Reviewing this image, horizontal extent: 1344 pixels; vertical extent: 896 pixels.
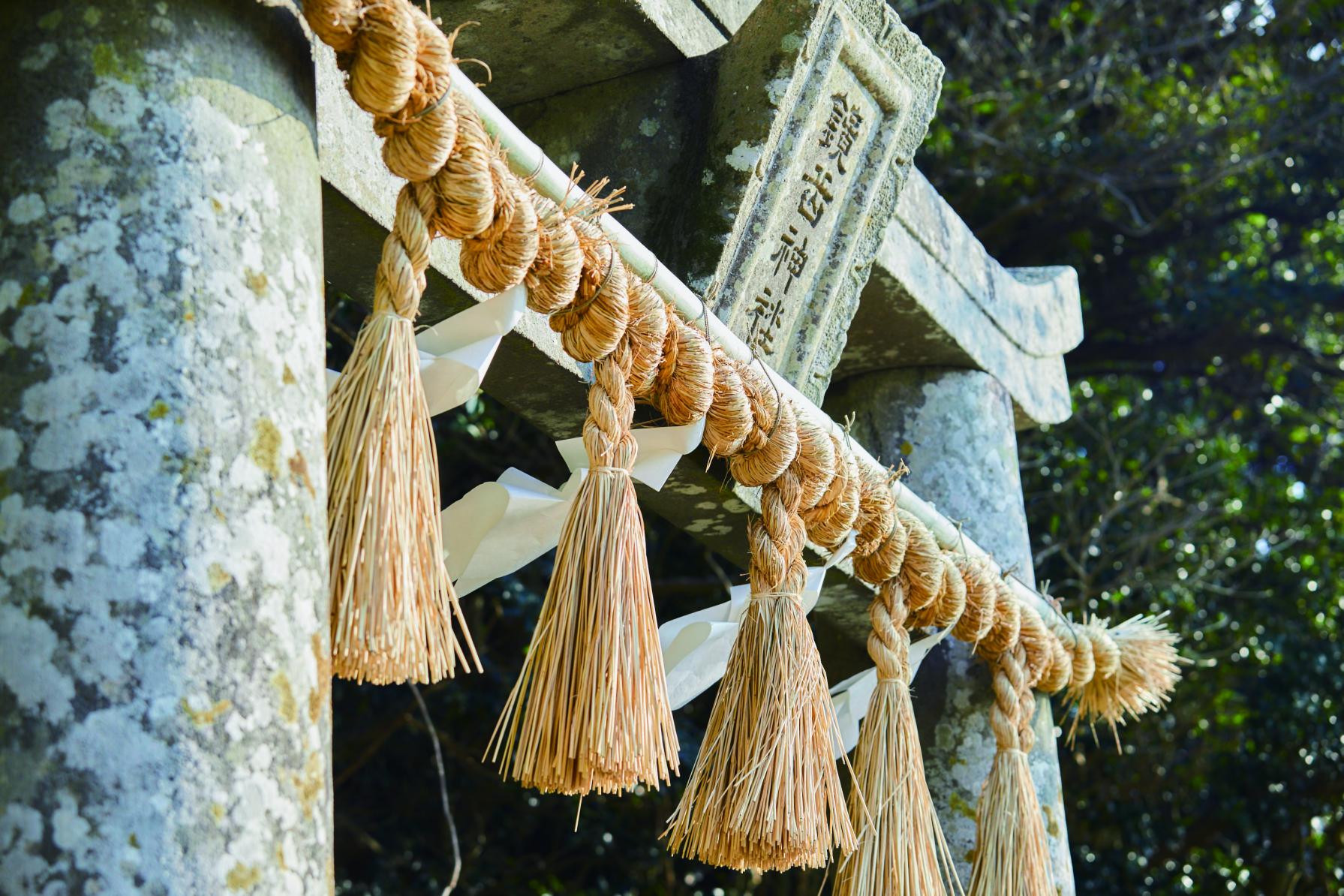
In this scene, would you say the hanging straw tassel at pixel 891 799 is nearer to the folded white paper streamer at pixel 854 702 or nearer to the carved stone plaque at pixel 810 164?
the folded white paper streamer at pixel 854 702

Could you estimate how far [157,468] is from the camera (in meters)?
0.83

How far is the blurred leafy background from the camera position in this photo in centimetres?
382

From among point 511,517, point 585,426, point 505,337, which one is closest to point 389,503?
point 585,426

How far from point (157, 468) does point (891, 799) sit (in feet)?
3.57

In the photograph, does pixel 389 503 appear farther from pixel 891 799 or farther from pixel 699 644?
pixel 891 799

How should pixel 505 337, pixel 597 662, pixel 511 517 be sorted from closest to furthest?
pixel 597 662, pixel 511 517, pixel 505 337

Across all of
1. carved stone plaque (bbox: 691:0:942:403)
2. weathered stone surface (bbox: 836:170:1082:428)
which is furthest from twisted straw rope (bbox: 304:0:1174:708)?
weathered stone surface (bbox: 836:170:1082:428)

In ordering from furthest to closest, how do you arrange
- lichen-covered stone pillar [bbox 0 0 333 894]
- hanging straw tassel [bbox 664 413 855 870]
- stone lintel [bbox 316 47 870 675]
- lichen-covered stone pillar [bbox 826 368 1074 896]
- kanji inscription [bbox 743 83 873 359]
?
lichen-covered stone pillar [bbox 826 368 1074 896] < kanji inscription [bbox 743 83 873 359] < hanging straw tassel [bbox 664 413 855 870] < stone lintel [bbox 316 47 870 675] < lichen-covered stone pillar [bbox 0 0 333 894]

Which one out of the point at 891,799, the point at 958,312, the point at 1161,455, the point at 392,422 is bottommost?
the point at 891,799

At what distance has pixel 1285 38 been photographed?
4.56 m

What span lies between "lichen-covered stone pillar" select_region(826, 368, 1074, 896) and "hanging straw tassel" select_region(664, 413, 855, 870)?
807 millimetres

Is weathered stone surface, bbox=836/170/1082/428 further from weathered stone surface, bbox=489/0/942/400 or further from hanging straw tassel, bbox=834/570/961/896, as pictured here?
hanging straw tassel, bbox=834/570/961/896

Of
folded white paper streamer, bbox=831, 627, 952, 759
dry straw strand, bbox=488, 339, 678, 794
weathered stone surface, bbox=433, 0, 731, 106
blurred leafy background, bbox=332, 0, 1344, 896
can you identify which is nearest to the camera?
dry straw strand, bbox=488, 339, 678, 794

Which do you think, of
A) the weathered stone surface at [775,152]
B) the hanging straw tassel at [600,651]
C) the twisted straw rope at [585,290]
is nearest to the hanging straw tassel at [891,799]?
the twisted straw rope at [585,290]
